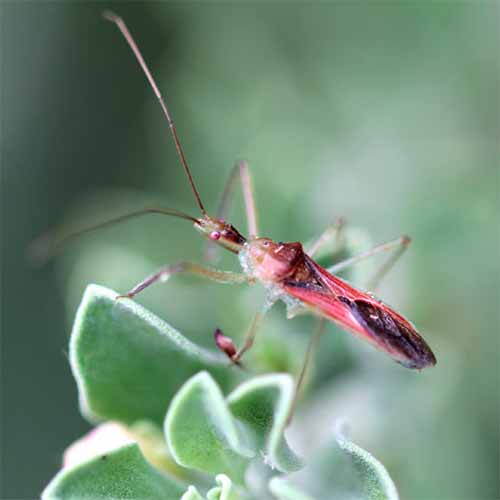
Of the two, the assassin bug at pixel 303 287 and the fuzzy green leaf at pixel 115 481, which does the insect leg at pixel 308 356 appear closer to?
the assassin bug at pixel 303 287

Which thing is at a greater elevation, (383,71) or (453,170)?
(383,71)

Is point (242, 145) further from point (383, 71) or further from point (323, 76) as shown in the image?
point (383, 71)

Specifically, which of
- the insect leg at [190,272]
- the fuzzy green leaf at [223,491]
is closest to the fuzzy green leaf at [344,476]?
the fuzzy green leaf at [223,491]

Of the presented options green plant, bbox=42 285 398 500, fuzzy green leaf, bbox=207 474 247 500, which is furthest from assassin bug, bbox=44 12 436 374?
fuzzy green leaf, bbox=207 474 247 500

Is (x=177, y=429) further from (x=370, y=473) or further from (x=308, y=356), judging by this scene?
(x=308, y=356)

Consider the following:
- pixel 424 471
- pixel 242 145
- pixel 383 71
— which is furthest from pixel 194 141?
pixel 424 471

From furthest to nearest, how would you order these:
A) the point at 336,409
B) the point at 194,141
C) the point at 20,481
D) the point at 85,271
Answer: the point at 194,141, the point at 20,481, the point at 85,271, the point at 336,409
